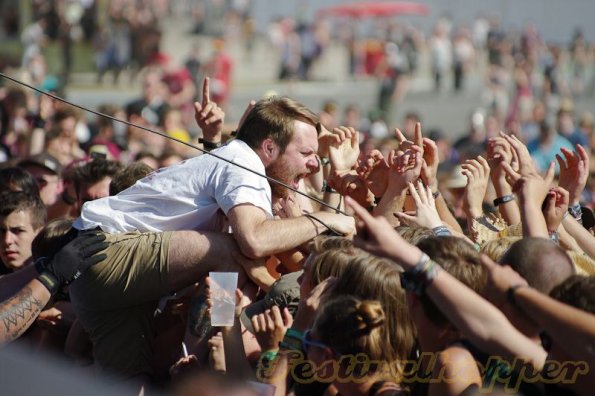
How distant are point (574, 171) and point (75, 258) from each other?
102 inches

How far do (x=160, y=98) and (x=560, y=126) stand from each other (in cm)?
658

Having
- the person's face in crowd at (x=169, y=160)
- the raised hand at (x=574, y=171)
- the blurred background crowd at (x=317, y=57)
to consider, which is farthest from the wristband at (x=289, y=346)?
the blurred background crowd at (x=317, y=57)

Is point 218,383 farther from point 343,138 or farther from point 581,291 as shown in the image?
point 343,138

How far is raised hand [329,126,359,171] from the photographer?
6102 mm

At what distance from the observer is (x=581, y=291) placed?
3611 millimetres

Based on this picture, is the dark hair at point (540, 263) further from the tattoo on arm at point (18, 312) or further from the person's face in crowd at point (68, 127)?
the person's face in crowd at point (68, 127)

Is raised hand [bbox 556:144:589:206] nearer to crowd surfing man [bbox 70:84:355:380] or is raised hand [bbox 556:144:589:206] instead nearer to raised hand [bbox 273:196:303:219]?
crowd surfing man [bbox 70:84:355:380]

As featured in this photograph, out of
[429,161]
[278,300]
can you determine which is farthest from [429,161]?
[278,300]

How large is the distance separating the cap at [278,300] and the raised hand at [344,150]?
1.25 meters

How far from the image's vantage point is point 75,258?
4992mm

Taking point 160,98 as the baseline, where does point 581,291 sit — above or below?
above

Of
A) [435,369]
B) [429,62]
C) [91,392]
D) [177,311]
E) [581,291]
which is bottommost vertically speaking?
[429,62]

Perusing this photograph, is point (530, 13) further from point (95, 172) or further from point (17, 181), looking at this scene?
point (95, 172)

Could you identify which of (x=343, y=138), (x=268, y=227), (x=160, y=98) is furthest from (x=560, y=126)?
(x=268, y=227)
